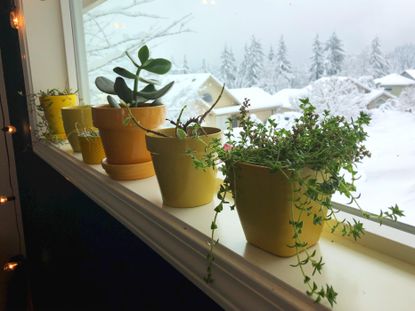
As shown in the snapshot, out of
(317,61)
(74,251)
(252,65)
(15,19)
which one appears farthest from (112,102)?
(15,19)

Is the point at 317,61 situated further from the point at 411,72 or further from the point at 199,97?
the point at 199,97

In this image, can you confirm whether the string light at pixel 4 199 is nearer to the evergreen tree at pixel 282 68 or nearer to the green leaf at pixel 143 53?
the green leaf at pixel 143 53

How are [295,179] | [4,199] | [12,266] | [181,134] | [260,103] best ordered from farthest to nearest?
[4,199] → [12,266] → [260,103] → [181,134] → [295,179]

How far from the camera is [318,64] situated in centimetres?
65

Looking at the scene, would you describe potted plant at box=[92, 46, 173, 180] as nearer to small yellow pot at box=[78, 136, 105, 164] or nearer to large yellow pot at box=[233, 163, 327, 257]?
small yellow pot at box=[78, 136, 105, 164]

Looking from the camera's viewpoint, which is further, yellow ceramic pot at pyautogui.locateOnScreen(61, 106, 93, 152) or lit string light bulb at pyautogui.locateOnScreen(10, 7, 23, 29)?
lit string light bulb at pyautogui.locateOnScreen(10, 7, 23, 29)

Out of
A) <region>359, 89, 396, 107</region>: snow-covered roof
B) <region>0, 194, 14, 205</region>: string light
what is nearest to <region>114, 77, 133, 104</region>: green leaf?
<region>359, 89, 396, 107</region>: snow-covered roof

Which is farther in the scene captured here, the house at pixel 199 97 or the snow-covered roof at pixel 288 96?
the house at pixel 199 97

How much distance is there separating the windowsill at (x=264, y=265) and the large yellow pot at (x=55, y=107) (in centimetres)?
85

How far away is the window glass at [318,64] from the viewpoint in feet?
1.78

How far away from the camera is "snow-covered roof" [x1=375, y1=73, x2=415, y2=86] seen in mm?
528

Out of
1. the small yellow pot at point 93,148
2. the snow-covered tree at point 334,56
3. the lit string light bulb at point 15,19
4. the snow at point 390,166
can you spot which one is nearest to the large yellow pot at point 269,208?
the snow at point 390,166

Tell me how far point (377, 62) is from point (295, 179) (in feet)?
0.82

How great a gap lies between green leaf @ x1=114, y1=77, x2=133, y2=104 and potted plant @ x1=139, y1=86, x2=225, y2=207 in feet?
0.70
